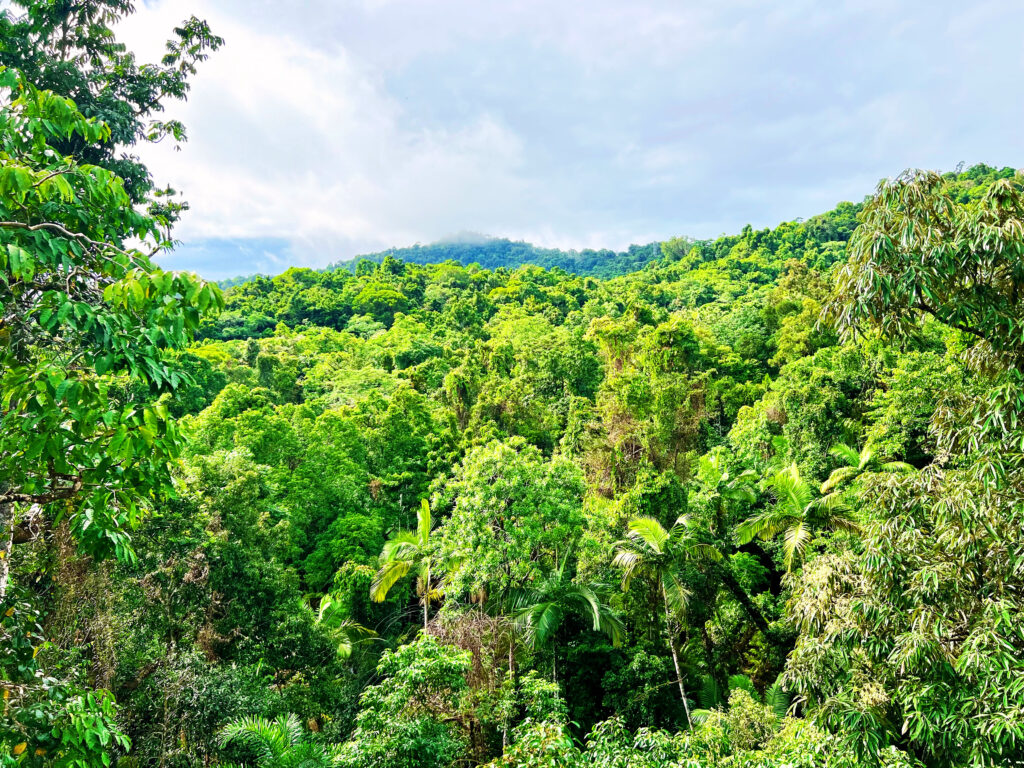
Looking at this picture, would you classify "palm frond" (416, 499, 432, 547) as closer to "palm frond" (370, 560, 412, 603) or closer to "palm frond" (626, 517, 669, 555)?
"palm frond" (370, 560, 412, 603)

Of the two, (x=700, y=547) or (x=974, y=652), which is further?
(x=700, y=547)

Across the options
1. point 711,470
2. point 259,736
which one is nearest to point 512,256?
point 711,470

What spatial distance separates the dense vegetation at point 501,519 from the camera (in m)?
3.05

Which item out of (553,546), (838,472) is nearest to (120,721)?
(553,546)

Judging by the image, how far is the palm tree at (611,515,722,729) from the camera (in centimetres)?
1145

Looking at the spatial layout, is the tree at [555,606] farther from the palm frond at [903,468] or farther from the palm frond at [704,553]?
the palm frond at [903,468]

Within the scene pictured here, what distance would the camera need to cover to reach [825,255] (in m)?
42.6

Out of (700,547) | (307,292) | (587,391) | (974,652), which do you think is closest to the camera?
(974,652)

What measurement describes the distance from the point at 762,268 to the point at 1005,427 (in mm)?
44758

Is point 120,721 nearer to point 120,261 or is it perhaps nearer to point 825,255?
point 120,261

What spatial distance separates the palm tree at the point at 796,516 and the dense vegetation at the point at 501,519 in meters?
0.08

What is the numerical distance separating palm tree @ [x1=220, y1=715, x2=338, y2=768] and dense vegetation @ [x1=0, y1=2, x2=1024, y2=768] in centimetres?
5

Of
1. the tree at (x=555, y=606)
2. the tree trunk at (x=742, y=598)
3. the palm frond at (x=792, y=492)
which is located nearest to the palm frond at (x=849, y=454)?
the palm frond at (x=792, y=492)

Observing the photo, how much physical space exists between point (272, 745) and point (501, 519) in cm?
496
